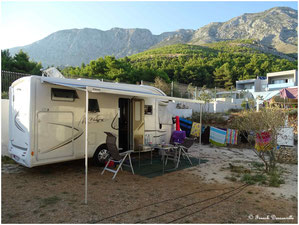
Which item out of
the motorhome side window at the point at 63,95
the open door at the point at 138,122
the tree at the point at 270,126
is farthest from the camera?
the open door at the point at 138,122

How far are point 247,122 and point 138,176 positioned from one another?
129 inches

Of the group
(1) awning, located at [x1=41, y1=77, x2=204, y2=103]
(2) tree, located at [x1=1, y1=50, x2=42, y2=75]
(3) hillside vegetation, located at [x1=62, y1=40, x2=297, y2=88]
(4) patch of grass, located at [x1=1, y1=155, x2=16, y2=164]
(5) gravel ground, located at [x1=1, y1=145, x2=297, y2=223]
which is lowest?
(5) gravel ground, located at [x1=1, y1=145, x2=297, y2=223]

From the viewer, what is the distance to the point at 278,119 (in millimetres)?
5406

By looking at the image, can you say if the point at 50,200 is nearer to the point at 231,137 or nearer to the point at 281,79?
the point at 231,137

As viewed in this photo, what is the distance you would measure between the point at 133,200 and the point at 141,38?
137 metres

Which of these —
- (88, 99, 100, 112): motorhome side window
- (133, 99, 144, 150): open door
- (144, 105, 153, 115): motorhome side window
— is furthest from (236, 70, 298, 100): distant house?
(88, 99, 100, 112): motorhome side window

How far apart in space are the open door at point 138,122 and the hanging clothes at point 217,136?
4028 millimetres

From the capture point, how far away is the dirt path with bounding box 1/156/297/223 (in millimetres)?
3299

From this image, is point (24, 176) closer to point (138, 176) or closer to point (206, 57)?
point (138, 176)

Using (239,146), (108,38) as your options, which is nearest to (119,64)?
(239,146)

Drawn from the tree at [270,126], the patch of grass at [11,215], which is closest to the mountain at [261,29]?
the tree at [270,126]

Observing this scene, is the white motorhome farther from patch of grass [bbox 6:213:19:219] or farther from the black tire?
patch of grass [bbox 6:213:19:219]

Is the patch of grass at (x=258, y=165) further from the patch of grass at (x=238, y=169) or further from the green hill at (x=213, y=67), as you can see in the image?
the green hill at (x=213, y=67)

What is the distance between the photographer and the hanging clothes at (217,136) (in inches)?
392
